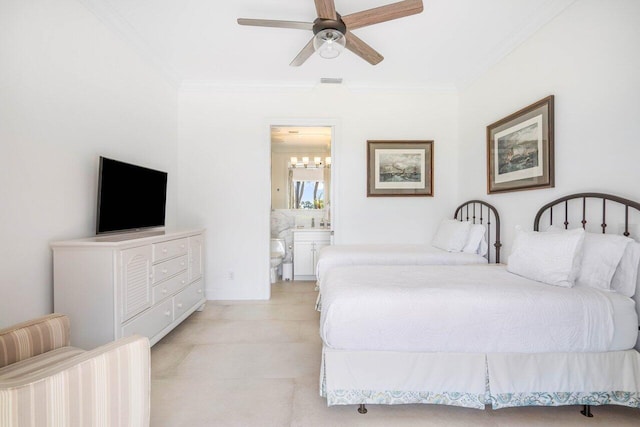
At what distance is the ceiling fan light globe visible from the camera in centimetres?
208

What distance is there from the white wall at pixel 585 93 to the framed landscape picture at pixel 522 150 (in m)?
0.07

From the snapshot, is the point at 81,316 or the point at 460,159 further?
the point at 460,159

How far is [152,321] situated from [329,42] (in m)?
2.59

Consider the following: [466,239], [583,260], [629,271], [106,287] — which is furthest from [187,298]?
[629,271]

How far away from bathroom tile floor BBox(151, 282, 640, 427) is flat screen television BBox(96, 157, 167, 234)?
1145 millimetres

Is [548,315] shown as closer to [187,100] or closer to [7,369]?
[7,369]

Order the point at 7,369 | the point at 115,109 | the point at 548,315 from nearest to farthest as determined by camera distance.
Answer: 1. the point at 7,369
2. the point at 548,315
3. the point at 115,109

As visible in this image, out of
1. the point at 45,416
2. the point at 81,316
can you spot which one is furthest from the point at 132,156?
the point at 45,416

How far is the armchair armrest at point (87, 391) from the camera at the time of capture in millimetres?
855

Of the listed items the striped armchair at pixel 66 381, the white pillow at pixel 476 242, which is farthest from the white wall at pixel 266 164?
the striped armchair at pixel 66 381

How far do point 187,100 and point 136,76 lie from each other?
3.00ft

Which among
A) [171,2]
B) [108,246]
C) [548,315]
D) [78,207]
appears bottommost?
[548,315]

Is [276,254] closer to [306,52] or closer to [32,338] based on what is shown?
[306,52]

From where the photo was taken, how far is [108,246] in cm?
193
